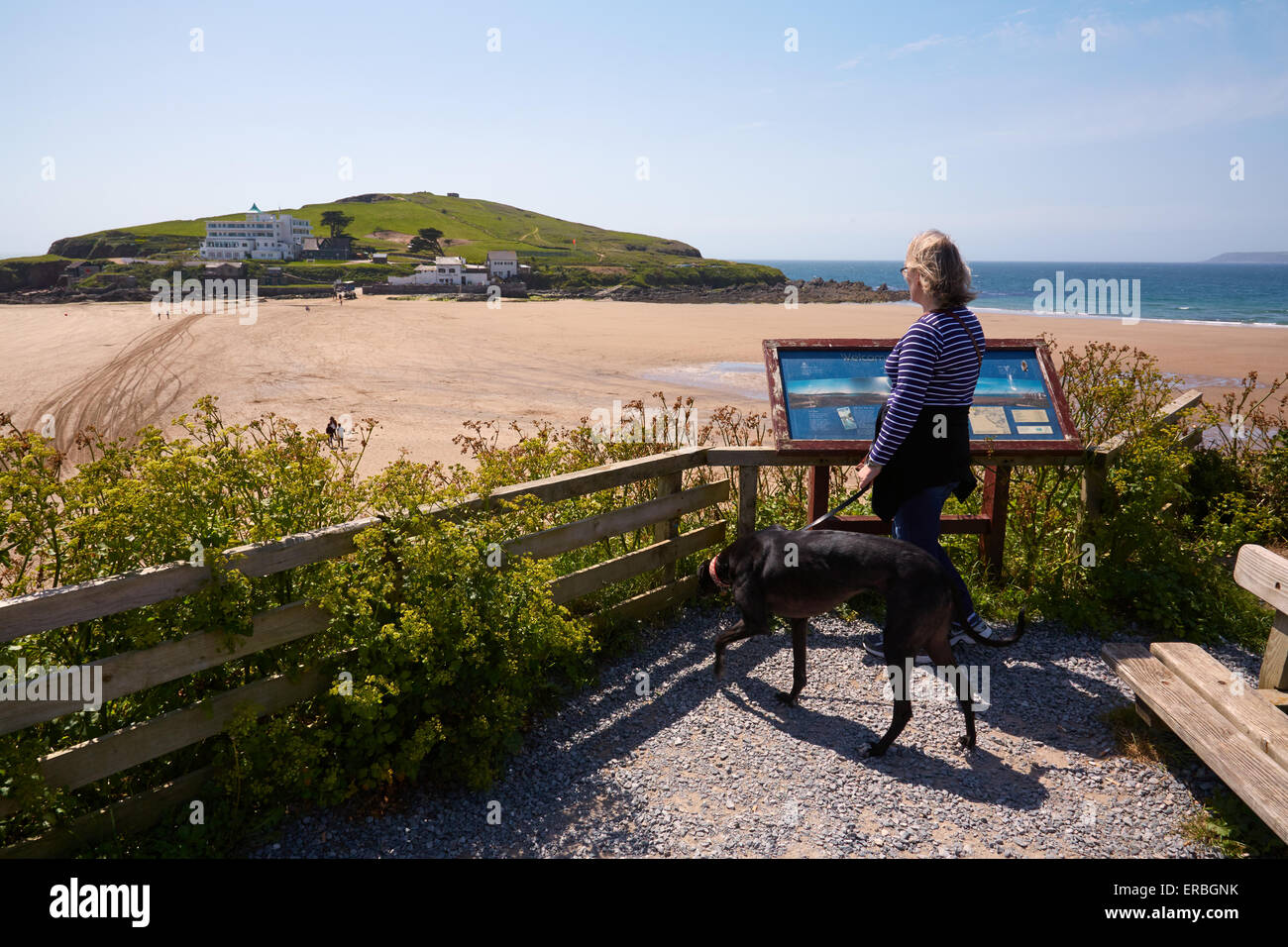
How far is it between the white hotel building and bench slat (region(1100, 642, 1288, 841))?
4758 inches

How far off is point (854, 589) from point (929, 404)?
114 cm

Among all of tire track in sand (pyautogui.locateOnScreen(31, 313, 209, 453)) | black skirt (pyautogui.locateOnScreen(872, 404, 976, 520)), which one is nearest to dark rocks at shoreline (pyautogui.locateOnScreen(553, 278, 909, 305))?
tire track in sand (pyautogui.locateOnScreen(31, 313, 209, 453))

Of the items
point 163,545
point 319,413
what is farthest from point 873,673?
point 319,413

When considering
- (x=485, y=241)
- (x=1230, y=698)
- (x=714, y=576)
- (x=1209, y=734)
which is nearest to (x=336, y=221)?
(x=485, y=241)

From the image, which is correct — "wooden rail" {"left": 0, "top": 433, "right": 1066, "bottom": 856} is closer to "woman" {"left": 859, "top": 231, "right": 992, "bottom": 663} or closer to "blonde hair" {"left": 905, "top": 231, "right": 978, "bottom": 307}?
"woman" {"left": 859, "top": 231, "right": 992, "bottom": 663}

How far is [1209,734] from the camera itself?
11.4ft

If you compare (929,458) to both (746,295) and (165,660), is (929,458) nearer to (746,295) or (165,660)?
(165,660)

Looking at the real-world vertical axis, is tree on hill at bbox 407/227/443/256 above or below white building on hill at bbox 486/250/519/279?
above

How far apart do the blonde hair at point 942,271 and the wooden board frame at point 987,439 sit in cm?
108

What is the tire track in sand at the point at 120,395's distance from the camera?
19.4 meters

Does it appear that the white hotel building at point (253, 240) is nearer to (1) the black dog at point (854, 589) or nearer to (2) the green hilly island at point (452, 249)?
(2) the green hilly island at point (452, 249)

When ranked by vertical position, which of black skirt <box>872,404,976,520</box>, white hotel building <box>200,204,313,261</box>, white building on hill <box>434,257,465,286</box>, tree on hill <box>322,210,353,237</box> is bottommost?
black skirt <box>872,404,976,520</box>

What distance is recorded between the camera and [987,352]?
20.0 ft

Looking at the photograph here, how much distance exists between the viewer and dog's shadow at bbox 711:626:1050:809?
3.92 m
